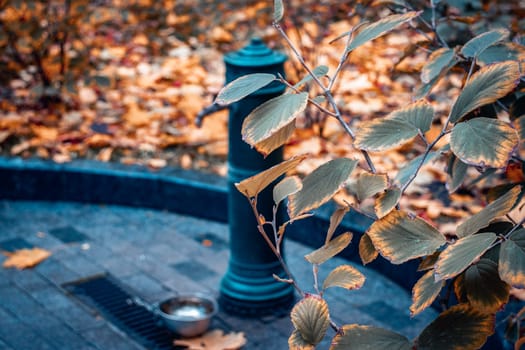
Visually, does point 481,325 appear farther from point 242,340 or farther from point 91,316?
point 91,316

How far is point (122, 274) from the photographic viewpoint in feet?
11.9

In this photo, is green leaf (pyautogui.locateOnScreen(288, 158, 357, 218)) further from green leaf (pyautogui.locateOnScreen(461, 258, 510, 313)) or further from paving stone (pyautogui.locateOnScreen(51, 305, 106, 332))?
paving stone (pyautogui.locateOnScreen(51, 305, 106, 332))

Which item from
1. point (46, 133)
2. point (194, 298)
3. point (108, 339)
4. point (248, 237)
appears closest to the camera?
point (108, 339)

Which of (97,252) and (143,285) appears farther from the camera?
(97,252)

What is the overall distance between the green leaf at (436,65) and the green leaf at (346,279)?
0.56 m

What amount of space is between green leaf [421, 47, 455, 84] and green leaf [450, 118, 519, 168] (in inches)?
16.2

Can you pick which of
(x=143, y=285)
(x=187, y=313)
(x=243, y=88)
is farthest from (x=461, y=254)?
(x=143, y=285)

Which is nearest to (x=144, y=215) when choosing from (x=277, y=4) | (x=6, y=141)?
(x=6, y=141)

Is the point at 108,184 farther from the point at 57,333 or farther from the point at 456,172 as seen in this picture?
the point at 456,172

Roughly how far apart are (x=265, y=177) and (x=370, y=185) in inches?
9.6

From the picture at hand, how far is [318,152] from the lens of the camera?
4.57 m

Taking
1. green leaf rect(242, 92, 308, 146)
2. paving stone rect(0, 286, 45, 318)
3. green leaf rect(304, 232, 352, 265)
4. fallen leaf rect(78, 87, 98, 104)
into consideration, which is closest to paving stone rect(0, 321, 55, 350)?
paving stone rect(0, 286, 45, 318)

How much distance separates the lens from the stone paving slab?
3.09 meters

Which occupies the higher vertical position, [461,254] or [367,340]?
[461,254]
